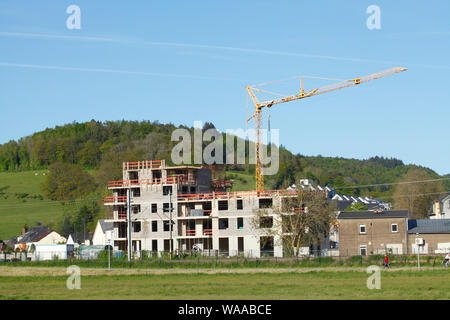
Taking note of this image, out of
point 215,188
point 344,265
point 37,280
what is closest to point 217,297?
point 37,280

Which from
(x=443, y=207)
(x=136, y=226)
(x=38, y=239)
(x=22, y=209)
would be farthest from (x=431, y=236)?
(x=22, y=209)

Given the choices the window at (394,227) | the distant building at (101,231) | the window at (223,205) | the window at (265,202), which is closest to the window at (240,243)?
the window at (223,205)

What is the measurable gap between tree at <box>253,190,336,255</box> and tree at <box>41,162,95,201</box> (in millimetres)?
104201

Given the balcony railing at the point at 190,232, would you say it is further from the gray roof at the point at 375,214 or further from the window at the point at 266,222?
A: the gray roof at the point at 375,214

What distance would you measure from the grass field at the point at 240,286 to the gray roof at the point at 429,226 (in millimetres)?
34201

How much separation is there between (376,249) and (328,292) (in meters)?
50.8

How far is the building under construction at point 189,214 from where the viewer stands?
92.2 meters

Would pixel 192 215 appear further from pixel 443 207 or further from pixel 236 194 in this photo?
pixel 443 207

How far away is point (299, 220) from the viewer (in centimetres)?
8631

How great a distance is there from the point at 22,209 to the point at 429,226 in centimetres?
12232

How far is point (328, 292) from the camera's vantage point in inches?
1378
